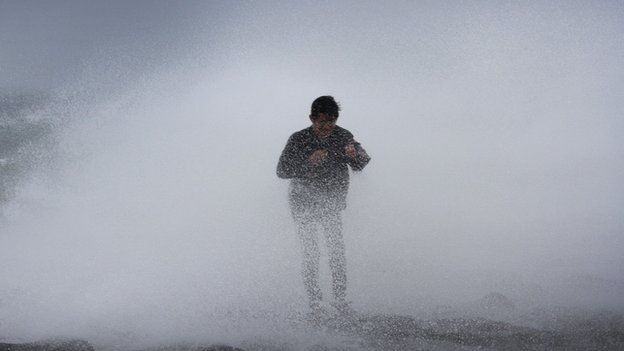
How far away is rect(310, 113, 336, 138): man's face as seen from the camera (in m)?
4.23

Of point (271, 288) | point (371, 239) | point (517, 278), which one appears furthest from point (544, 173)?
point (271, 288)

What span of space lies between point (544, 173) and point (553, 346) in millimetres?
13630

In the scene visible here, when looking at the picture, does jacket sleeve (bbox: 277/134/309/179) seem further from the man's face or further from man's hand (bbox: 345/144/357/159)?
man's hand (bbox: 345/144/357/159)

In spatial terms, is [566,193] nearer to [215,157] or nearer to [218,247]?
[218,247]

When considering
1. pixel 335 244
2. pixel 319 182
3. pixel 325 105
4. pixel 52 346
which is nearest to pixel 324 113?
pixel 325 105

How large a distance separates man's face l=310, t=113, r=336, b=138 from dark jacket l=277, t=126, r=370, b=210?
0.14 ft

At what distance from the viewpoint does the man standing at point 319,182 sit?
424 centimetres

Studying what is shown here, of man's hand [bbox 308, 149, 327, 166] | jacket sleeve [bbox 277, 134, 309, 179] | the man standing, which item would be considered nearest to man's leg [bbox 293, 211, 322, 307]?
the man standing

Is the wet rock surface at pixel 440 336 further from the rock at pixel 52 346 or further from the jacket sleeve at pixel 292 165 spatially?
the jacket sleeve at pixel 292 165

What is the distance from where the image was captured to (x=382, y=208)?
32.8ft

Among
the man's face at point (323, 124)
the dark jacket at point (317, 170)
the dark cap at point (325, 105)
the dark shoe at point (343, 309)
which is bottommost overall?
the dark shoe at point (343, 309)

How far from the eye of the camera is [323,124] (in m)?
4.27

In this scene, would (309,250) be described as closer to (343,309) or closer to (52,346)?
(343,309)

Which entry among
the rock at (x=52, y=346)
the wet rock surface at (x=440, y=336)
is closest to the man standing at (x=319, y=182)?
the wet rock surface at (x=440, y=336)
